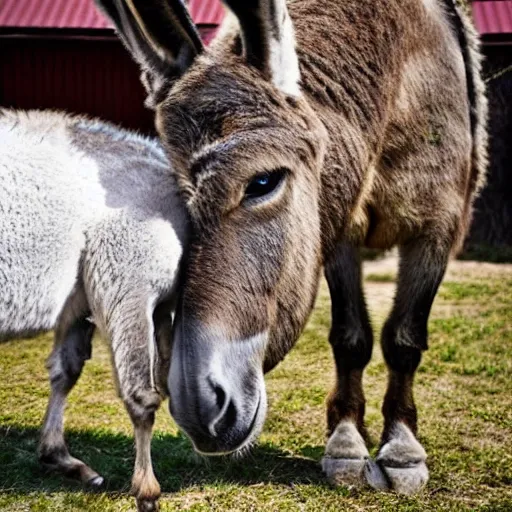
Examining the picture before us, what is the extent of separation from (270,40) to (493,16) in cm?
637

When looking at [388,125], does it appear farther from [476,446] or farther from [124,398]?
[476,446]

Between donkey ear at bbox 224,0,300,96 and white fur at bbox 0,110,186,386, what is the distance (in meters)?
0.65

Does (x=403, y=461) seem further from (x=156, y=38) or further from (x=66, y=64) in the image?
(x=66, y=64)

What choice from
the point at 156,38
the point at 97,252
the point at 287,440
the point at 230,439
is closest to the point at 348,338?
the point at 287,440

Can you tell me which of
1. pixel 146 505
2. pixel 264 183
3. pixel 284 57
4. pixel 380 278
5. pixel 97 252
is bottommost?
pixel 380 278

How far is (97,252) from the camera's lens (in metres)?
2.79

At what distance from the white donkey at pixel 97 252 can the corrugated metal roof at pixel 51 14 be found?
3.83 m

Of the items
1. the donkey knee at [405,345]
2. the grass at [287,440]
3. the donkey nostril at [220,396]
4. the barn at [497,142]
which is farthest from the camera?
the barn at [497,142]

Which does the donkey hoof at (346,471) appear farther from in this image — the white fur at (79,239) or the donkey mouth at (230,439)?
the donkey mouth at (230,439)

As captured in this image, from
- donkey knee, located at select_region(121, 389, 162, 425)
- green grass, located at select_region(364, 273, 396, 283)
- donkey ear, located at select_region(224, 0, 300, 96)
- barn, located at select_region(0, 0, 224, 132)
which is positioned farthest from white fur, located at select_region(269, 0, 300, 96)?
green grass, located at select_region(364, 273, 396, 283)

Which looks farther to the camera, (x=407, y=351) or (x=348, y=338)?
(x=348, y=338)

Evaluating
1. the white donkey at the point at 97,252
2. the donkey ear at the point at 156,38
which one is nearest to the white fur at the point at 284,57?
the donkey ear at the point at 156,38

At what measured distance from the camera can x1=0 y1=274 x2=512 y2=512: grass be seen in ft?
9.93

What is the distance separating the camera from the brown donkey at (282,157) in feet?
6.98
